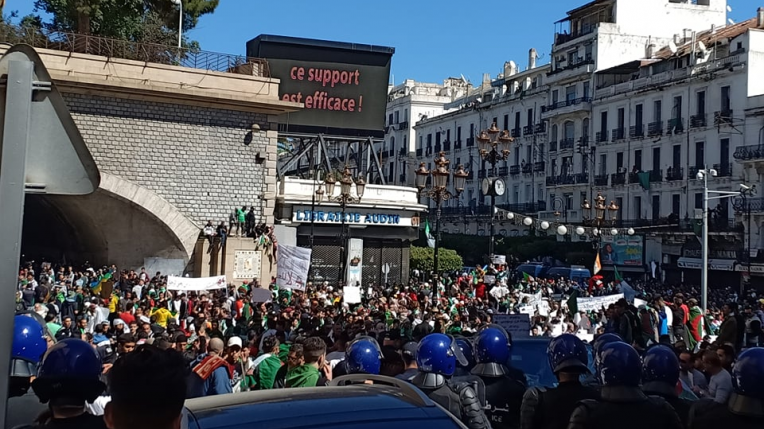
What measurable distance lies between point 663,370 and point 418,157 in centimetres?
6924

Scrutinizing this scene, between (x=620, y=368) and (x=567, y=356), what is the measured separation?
2.49 feet

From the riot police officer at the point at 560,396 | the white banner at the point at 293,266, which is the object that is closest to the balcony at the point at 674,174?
the white banner at the point at 293,266

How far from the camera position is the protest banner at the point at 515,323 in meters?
12.5

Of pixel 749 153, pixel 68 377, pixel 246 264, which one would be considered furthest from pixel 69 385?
pixel 749 153

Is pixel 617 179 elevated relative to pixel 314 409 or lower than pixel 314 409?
elevated

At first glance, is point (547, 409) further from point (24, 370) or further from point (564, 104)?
point (564, 104)

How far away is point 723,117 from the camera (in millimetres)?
43781

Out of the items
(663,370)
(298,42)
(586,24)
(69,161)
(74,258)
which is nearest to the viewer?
(69,161)

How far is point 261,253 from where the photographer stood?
28703 mm

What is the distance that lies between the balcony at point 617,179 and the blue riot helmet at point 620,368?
48.3 meters

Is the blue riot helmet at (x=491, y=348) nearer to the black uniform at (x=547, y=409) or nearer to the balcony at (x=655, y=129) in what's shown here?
the black uniform at (x=547, y=409)

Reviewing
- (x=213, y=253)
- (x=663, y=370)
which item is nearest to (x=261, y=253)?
(x=213, y=253)

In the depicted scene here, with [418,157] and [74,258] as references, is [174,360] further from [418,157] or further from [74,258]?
[418,157]

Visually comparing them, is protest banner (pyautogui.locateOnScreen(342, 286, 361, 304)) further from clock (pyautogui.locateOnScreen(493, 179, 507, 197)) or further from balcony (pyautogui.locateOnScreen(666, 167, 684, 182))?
balcony (pyautogui.locateOnScreen(666, 167, 684, 182))
